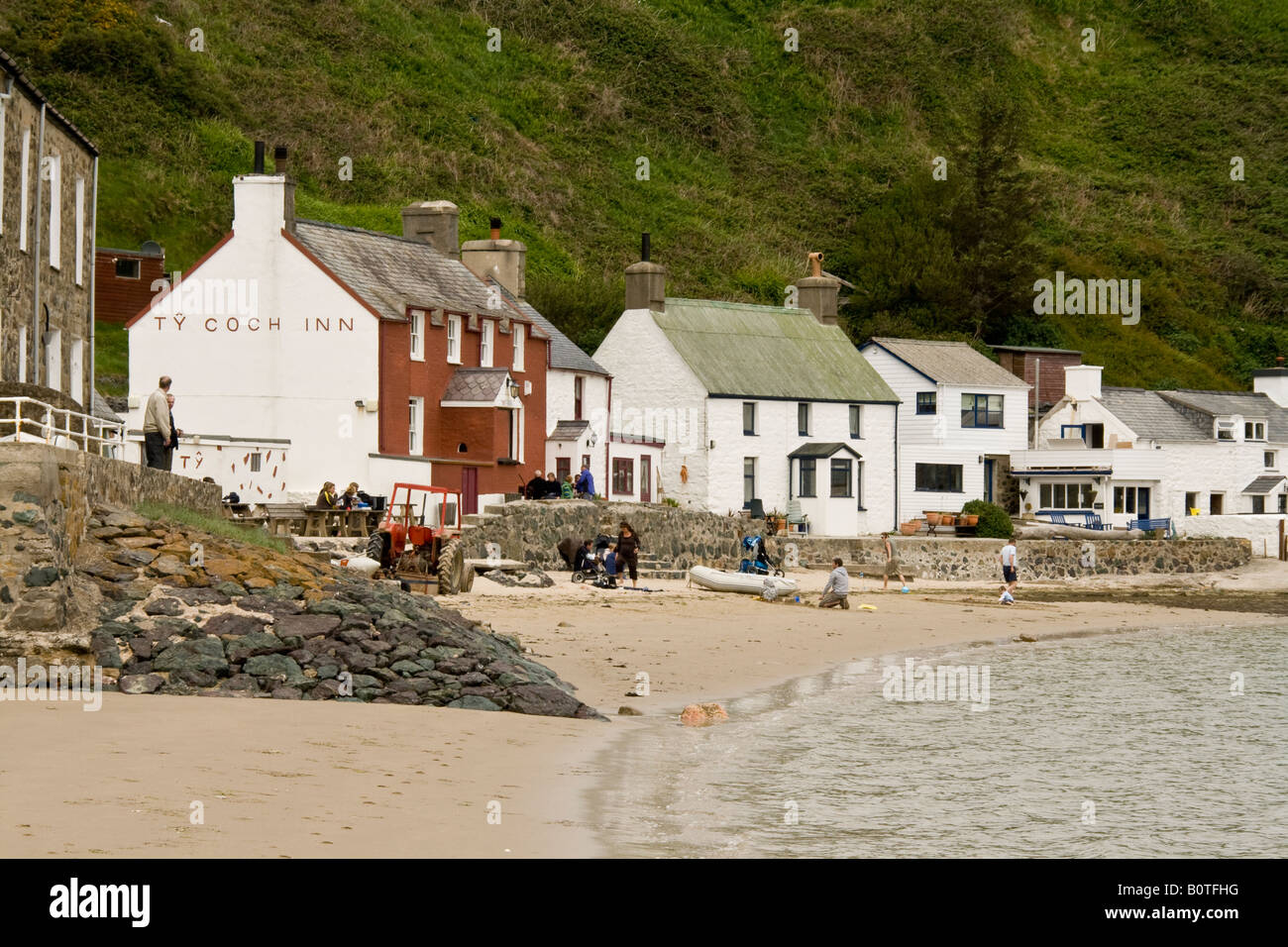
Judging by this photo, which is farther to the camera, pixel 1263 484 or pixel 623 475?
pixel 1263 484

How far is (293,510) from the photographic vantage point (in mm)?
39156

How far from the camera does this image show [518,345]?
52281 mm

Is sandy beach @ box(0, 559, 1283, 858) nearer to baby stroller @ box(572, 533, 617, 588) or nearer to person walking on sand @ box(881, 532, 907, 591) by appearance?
baby stroller @ box(572, 533, 617, 588)

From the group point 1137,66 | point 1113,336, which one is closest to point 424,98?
point 1113,336

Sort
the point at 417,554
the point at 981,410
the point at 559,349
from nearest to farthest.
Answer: the point at 417,554 < the point at 559,349 < the point at 981,410

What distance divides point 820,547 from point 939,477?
11.7m

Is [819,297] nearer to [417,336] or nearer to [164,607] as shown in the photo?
[417,336]

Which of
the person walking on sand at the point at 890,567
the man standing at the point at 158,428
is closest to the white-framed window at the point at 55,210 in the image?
the man standing at the point at 158,428

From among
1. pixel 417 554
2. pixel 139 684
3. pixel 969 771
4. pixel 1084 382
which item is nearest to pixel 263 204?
pixel 417 554

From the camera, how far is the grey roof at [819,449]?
193 ft

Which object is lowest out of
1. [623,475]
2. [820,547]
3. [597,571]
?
[597,571]

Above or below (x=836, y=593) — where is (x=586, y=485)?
above

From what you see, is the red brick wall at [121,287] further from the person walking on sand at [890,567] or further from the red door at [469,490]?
the person walking on sand at [890,567]
